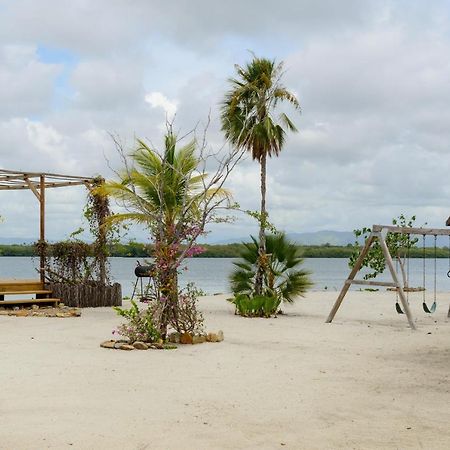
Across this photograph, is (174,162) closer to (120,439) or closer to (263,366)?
(263,366)

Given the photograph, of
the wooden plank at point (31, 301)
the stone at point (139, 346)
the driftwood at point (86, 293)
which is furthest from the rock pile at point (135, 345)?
the driftwood at point (86, 293)

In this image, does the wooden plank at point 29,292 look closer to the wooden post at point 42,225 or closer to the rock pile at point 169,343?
the wooden post at point 42,225

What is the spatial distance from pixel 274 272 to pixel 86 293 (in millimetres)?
4926

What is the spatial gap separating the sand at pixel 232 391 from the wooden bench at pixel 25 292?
4381 mm

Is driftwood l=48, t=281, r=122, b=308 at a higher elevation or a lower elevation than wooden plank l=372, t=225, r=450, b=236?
lower

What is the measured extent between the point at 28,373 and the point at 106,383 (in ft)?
3.71

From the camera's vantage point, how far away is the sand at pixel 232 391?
618 cm

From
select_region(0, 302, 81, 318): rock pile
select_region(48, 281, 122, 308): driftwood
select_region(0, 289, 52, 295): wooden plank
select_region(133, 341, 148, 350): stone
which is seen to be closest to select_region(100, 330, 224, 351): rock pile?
select_region(133, 341, 148, 350): stone

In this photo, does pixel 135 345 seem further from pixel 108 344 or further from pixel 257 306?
pixel 257 306

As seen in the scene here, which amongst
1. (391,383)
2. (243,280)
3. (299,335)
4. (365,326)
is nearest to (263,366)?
(391,383)

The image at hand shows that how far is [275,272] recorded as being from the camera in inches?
670

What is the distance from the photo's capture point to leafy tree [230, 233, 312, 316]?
17.0 meters

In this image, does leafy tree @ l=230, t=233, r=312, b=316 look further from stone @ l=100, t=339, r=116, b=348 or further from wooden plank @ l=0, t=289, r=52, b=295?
stone @ l=100, t=339, r=116, b=348

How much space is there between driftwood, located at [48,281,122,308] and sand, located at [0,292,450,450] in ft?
15.8
